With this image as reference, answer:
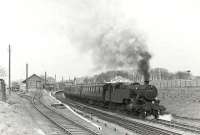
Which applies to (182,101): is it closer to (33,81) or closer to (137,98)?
(137,98)

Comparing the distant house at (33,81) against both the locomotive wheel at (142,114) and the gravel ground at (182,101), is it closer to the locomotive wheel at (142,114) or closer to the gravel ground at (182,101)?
the gravel ground at (182,101)

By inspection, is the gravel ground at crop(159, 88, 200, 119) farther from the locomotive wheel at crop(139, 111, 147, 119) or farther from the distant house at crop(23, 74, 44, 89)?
the distant house at crop(23, 74, 44, 89)

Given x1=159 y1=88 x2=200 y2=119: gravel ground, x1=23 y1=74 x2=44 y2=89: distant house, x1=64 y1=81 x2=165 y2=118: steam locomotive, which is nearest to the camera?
x1=64 y1=81 x2=165 y2=118: steam locomotive

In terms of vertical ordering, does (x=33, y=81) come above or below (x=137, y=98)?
above

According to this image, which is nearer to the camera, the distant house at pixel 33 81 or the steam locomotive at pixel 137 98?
the steam locomotive at pixel 137 98

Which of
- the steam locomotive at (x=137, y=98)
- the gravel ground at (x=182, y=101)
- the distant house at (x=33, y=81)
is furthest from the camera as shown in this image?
the distant house at (x=33, y=81)

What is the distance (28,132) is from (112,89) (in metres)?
14.5

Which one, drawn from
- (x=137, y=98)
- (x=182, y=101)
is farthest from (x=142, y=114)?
(x=182, y=101)

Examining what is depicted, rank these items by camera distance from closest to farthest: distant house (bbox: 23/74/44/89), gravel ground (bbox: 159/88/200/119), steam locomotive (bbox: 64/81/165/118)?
steam locomotive (bbox: 64/81/165/118) < gravel ground (bbox: 159/88/200/119) < distant house (bbox: 23/74/44/89)

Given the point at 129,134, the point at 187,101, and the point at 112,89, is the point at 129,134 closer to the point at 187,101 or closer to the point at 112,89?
the point at 112,89

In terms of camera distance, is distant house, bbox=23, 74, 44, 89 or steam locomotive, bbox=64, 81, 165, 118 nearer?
steam locomotive, bbox=64, 81, 165, 118

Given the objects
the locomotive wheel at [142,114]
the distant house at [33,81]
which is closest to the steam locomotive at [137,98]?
the locomotive wheel at [142,114]

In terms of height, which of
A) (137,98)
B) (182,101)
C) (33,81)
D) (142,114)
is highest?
(33,81)

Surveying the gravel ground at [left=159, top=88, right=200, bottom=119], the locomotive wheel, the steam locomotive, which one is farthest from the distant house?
the locomotive wheel
